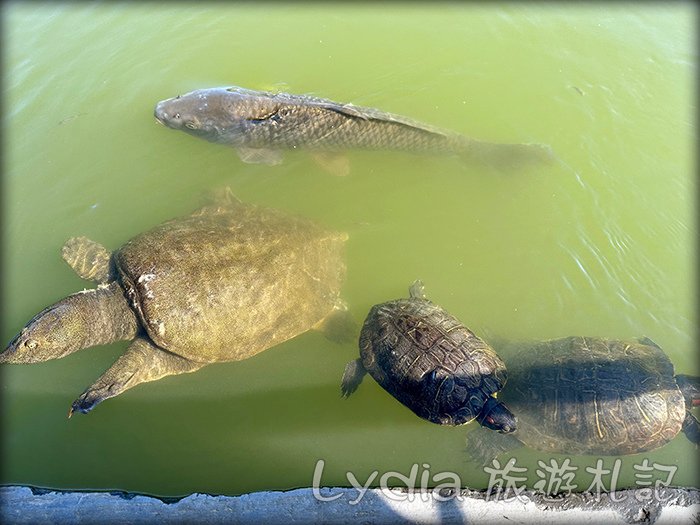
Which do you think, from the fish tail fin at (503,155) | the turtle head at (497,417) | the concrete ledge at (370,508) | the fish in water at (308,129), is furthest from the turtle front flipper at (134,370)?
the fish tail fin at (503,155)

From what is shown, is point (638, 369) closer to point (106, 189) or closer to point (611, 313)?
point (611, 313)

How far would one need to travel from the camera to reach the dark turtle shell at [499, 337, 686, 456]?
4.25 metres

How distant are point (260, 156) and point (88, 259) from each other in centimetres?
260

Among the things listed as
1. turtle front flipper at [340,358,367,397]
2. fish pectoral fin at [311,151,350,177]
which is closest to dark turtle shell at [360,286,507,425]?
turtle front flipper at [340,358,367,397]

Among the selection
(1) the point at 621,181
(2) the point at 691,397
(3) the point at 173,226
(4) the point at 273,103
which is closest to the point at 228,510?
(3) the point at 173,226

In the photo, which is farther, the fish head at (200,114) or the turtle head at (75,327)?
the fish head at (200,114)

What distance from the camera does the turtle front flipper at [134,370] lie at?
165 inches

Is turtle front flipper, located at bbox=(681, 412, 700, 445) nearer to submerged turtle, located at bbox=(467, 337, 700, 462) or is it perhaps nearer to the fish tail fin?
submerged turtle, located at bbox=(467, 337, 700, 462)

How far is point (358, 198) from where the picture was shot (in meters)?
6.48

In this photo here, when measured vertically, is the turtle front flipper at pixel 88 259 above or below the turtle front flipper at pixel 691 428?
above

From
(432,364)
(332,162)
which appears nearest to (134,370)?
(432,364)

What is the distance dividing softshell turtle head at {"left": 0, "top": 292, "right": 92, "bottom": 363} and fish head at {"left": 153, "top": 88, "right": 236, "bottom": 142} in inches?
123

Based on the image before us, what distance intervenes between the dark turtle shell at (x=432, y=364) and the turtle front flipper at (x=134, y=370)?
1.78 meters

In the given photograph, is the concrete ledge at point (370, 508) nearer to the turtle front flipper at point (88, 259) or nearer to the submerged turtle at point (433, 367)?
the submerged turtle at point (433, 367)
